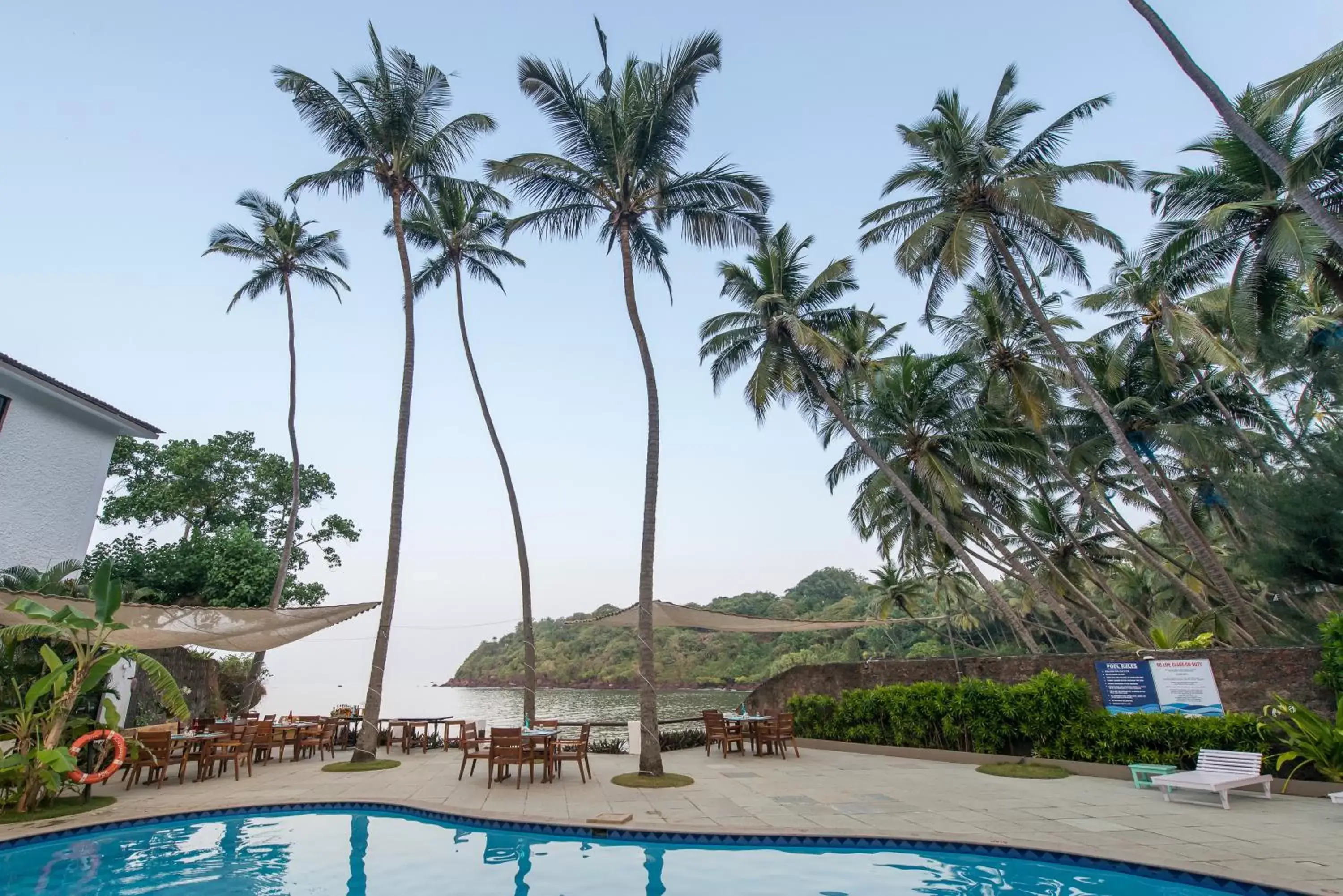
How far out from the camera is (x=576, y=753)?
34.2 ft

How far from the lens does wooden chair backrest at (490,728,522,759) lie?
909 cm

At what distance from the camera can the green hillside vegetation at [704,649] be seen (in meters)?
41.1

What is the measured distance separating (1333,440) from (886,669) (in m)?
9.13

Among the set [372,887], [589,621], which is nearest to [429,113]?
[589,621]

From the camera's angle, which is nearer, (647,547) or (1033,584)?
(647,547)

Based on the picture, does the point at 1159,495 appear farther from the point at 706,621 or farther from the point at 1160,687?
the point at 706,621

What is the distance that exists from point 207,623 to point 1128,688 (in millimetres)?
14732

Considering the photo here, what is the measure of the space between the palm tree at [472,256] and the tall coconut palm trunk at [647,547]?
16.9ft

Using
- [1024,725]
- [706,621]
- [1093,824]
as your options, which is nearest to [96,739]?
[706,621]

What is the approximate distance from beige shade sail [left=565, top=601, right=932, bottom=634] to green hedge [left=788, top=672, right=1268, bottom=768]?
1796 millimetres

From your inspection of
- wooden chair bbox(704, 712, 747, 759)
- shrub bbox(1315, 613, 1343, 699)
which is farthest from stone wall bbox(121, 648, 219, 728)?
shrub bbox(1315, 613, 1343, 699)

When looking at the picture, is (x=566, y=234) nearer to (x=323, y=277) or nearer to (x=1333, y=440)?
(x=323, y=277)

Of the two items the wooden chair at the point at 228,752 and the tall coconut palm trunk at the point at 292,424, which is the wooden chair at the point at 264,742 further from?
the tall coconut palm trunk at the point at 292,424

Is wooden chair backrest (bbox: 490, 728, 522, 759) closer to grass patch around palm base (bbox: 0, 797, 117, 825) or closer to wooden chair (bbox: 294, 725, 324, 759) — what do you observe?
grass patch around palm base (bbox: 0, 797, 117, 825)
